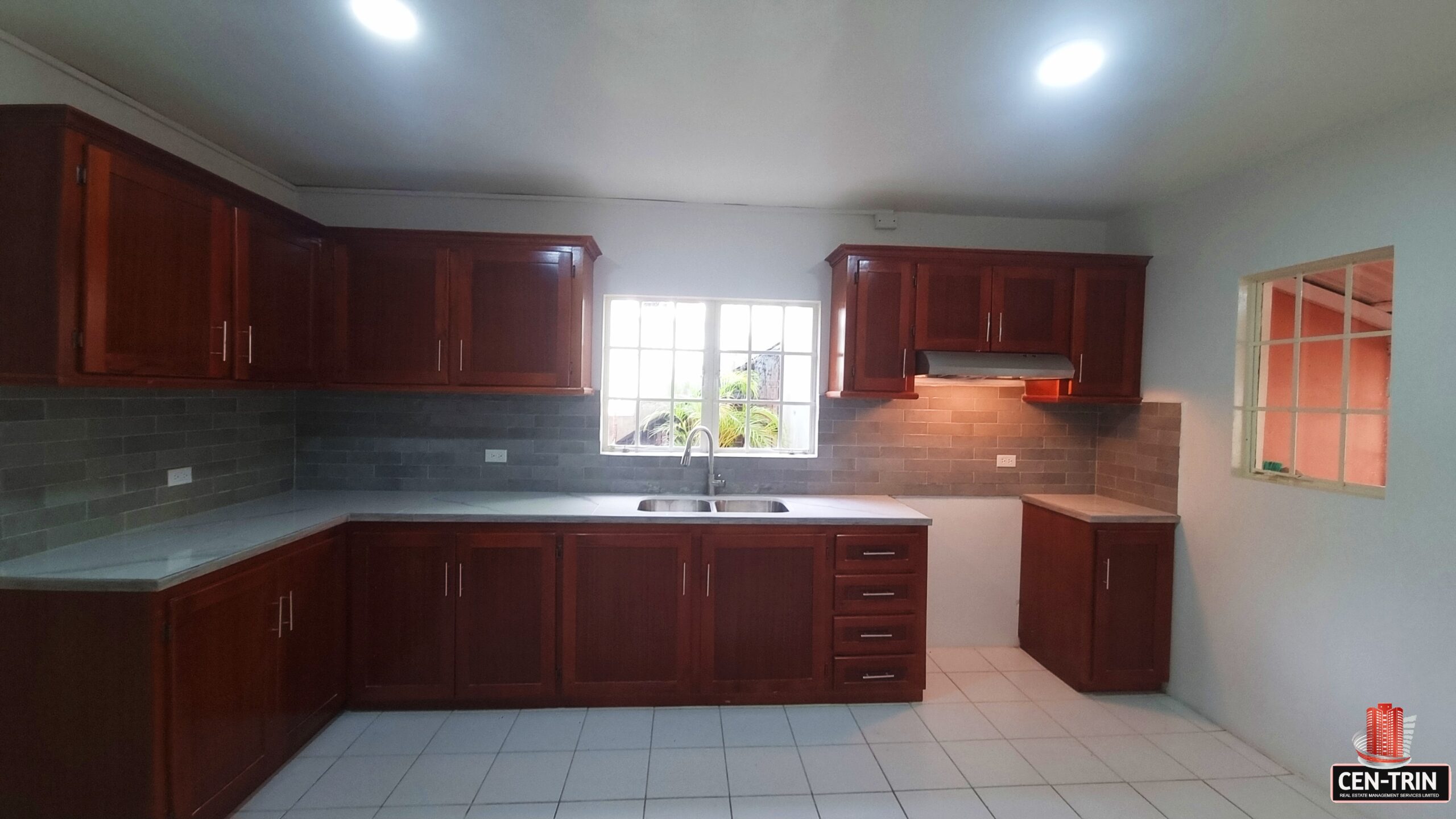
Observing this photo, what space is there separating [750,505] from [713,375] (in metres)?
0.80

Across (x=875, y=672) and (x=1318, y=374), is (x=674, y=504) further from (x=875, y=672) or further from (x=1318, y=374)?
(x=1318, y=374)

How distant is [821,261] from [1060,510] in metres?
1.90

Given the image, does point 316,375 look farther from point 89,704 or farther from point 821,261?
point 821,261

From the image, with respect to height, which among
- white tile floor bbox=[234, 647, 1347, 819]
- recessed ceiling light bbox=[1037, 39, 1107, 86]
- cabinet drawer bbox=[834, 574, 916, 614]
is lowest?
white tile floor bbox=[234, 647, 1347, 819]

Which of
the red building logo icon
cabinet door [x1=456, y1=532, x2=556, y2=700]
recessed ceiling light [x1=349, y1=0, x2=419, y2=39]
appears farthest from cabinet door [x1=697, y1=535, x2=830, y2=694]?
recessed ceiling light [x1=349, y1=0, x2=419, y2=39]

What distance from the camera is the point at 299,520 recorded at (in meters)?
2.49

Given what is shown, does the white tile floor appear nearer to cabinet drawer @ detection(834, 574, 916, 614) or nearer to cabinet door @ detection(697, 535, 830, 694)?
cabinet door @ detection(697, 535, 830, 694)

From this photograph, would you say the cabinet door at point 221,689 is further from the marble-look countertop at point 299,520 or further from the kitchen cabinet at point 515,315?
the kitchen cabinet at point 515,315

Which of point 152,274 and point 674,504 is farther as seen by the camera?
point 674,504

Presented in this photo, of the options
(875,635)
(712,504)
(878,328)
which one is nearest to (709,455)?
(712,504)

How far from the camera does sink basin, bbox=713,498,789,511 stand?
326 cm

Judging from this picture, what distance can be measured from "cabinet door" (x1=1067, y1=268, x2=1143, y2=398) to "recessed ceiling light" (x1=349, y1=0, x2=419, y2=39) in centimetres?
323

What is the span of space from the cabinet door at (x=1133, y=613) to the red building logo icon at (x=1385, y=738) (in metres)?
0.86

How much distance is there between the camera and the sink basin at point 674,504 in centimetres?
322
